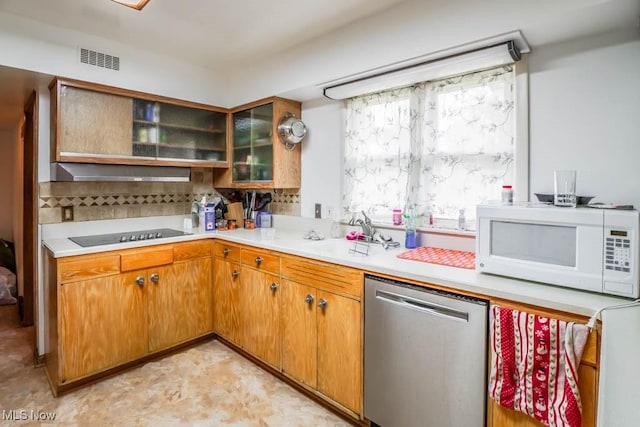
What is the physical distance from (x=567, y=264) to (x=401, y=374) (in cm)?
89

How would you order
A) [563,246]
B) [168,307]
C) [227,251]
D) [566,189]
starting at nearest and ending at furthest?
[563,246] → [566,189] → [168,307] → [227,251]

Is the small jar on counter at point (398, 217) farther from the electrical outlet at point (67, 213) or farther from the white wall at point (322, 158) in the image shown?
the electrical outlet at point (67, 213)

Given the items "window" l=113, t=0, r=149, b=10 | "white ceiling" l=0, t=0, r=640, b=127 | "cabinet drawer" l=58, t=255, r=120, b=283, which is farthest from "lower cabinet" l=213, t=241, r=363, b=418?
"window" l=113, t=0, r=149, b=10

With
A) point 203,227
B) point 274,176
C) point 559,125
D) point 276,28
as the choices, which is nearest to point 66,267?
point 203,227

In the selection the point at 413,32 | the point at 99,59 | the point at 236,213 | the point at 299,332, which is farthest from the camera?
the point at 236,213

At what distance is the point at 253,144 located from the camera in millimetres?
3119

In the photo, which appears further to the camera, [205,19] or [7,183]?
[7,183]

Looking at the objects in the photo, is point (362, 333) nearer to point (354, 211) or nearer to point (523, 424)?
point (523, 424)

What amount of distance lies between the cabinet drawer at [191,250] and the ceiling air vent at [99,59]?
143 centimetres

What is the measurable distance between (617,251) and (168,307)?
8.90 feet

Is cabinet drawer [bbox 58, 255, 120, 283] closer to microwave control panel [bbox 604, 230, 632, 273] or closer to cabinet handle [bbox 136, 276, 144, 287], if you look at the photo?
cabinet handle [bbox 136, 276, 144, 287]

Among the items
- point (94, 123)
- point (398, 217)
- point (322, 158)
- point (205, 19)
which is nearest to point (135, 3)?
point (205, 19)

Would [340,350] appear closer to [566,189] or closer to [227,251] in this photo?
[227,251]

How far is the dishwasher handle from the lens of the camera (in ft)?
4.92
